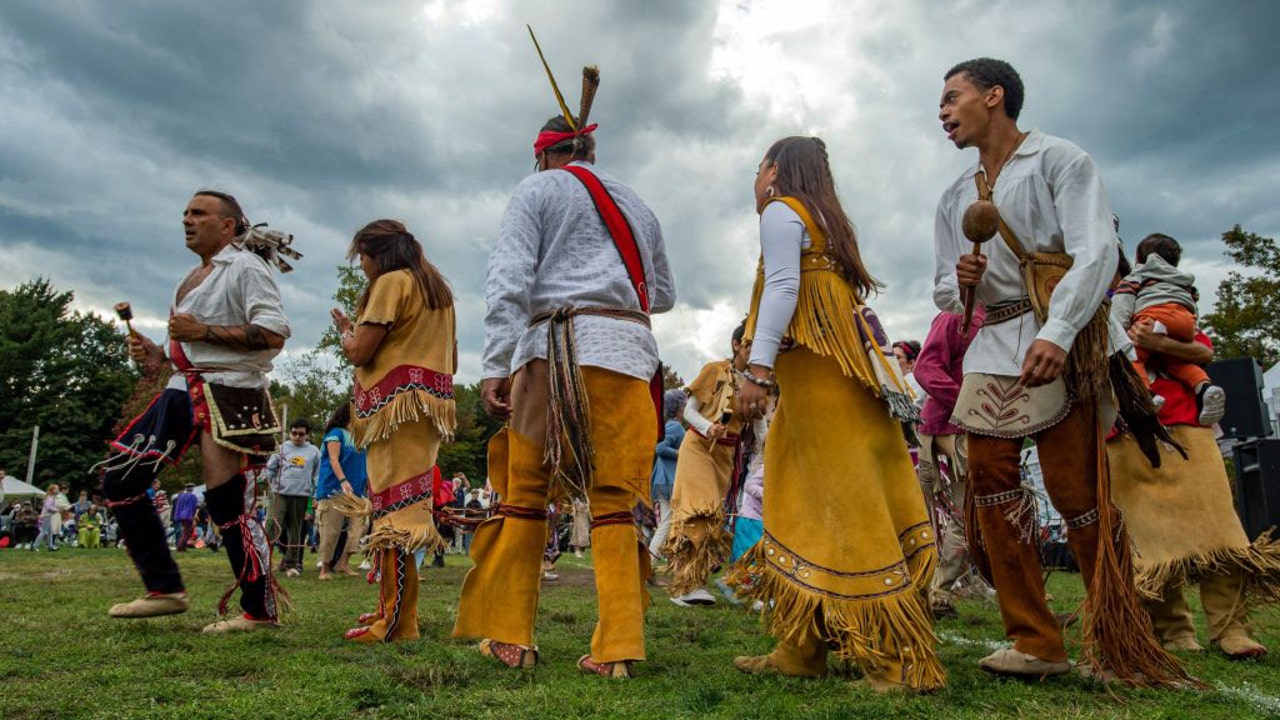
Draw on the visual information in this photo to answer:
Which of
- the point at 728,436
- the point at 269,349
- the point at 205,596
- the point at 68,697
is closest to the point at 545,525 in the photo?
the point at 68,697

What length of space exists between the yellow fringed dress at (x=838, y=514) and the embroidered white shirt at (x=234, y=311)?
2.66 meters

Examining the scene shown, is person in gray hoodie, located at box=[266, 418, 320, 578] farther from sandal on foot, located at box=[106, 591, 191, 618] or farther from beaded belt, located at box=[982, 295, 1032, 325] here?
beaded belt, located at box=[982, 295, 1032, 325]

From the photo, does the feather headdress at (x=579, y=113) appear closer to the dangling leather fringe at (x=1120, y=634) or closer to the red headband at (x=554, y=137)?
the red headband at (x=554, y=137)

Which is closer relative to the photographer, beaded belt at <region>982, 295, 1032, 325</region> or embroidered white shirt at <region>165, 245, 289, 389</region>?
beaded belt at <region>982, 295, 1032, 325</region>

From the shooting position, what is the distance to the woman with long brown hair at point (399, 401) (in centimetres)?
420

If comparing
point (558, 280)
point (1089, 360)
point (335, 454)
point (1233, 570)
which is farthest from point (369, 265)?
point (335, 454)

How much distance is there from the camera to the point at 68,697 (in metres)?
2.76

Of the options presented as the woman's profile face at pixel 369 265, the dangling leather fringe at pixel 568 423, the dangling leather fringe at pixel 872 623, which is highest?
the woman's profile face at pixel 369 265

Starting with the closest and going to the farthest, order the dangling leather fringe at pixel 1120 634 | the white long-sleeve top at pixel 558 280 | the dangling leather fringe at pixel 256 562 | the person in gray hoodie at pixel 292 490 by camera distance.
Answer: the dangling leather fringe at pixel 1120 634
the white long-sleeve top at pixel 558 280
the dangling leather fringe at pixel 256 562
the person in gray hoodie at pixel 292 490

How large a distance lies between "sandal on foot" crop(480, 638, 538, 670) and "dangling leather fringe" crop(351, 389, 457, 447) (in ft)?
4.25

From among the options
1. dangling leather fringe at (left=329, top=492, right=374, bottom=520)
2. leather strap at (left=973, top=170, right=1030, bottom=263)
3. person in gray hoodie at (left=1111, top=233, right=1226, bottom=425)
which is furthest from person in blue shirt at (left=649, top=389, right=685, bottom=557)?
leather strap at (left=973, top=170, right=1030, bottom=263)

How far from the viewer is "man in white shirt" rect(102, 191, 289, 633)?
14.2 ft

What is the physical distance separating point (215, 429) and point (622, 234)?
2280mm

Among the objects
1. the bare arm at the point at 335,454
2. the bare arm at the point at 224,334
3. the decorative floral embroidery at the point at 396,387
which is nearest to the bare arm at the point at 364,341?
the decorative floral embroidery at the point at 396,387
